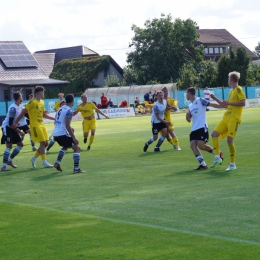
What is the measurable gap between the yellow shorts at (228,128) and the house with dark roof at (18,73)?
5647 cm

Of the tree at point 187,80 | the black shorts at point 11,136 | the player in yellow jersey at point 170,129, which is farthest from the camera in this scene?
the tree at point 187,80

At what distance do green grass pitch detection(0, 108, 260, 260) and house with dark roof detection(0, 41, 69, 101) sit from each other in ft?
181

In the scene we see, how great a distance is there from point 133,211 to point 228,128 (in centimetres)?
469

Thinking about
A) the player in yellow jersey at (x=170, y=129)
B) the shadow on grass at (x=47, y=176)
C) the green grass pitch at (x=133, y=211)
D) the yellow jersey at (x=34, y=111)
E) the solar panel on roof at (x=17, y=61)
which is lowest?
the shadow on grass at (x=47, y=176)

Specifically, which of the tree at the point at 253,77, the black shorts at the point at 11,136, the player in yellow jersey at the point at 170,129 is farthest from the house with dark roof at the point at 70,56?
the black shorts at the point at 11,136

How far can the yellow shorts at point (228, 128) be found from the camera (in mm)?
13617

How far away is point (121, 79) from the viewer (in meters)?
89.2

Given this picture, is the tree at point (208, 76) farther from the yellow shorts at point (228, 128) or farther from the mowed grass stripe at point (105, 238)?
the mowed grass stripe at point (105, 238)

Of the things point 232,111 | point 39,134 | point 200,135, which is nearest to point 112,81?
point 39,134

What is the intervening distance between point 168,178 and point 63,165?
14.9 ft

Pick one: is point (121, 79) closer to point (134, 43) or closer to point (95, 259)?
point (134, 43)

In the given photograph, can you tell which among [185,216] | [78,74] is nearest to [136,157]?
[185,216]

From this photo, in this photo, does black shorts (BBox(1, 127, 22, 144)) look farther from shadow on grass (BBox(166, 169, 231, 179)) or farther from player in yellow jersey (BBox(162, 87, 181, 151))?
player in yellow jersey (BBox(162, 87, 181, 151))

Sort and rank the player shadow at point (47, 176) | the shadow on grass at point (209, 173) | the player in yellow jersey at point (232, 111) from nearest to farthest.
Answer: the shadow on grass at point (209, 173) → the player in yellow jersey at point (232, 111) → the player shadow at point (47, 176)
